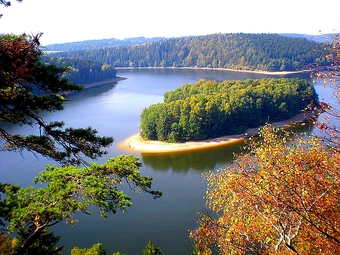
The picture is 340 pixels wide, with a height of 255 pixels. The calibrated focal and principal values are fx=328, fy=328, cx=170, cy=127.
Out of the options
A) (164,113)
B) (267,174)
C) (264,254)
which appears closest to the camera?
(267,174)

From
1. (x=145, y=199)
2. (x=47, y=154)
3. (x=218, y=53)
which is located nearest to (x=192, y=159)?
(x=145, y=199)

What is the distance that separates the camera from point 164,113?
35156mm

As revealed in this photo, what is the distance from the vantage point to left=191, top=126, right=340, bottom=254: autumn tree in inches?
163

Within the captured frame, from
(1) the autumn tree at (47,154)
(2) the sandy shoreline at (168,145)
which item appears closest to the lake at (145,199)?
(1) the autumn tree at (47,154)

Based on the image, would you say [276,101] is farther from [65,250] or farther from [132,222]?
[65,250]

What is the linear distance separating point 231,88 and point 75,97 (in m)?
32.4

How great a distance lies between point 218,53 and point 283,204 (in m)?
122

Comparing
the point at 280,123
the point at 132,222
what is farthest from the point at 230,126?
the point at 132,222

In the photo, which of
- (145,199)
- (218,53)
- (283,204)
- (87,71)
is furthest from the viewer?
(218,53)

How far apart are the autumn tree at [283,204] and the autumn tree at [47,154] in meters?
1.47

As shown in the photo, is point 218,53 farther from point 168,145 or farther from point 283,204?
point 283,204

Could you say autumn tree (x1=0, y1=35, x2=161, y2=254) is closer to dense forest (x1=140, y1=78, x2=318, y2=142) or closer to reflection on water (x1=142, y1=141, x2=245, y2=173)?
reflection on water (x1=142, y1=141, x2=245, y2=173)

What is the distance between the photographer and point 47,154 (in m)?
5.47

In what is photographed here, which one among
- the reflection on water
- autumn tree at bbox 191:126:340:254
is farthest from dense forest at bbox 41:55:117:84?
autumn tree at bbox 191:126:340:254
